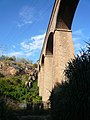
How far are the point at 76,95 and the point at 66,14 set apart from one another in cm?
963

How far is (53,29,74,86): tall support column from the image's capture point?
684 inches

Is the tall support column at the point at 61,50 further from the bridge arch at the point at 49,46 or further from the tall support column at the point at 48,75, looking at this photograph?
the tall support column at the point at 48,75

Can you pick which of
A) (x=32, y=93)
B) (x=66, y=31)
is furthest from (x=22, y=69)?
(x=66, y=31)

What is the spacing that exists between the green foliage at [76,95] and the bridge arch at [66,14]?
23.7ft

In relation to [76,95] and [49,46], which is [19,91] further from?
[76,95]

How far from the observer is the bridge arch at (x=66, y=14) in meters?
16.2

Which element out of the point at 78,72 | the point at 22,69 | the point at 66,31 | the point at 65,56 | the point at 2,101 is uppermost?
the point at 22,69

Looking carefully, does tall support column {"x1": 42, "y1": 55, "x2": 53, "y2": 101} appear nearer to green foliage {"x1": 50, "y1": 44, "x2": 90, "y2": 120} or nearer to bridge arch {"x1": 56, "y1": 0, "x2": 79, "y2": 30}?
bridge arch {"x1": 56, "y1": 0, "x2": 79, "y2": 30}

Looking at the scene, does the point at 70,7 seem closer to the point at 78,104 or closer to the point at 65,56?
the point at 65,56

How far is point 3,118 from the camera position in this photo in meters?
9.27

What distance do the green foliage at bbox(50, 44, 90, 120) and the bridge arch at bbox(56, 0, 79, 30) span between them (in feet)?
23.7

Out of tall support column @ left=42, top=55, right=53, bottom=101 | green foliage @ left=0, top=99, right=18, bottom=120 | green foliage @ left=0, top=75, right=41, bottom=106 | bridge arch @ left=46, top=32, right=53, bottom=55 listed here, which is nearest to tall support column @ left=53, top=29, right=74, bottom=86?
bridge arch @ left=46, top=32, right=53, bottom=55

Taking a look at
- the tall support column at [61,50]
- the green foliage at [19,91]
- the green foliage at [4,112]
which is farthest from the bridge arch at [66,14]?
the green foliage at [19,91]

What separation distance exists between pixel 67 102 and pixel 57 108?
927 mm
